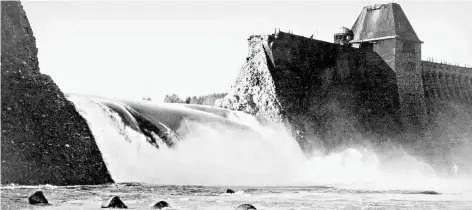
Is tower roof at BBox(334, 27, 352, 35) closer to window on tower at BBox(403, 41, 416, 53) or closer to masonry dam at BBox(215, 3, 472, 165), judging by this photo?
masonry dam at BBox(215, 3, 472, 165)

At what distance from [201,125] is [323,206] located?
17108mm

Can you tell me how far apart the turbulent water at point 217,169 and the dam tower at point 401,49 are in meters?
6.05

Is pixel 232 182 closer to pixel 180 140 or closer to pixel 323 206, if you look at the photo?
pixel 180 140

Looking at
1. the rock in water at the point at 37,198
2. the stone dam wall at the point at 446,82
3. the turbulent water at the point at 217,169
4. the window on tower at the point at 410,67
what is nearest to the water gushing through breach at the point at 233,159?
the turbulent water at the point at 217,169

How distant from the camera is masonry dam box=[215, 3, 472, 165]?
48344 millimetres

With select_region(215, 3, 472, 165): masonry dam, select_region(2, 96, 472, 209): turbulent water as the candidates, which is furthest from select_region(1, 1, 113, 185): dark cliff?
select_region(215, 3, 472, 165): masonry dam

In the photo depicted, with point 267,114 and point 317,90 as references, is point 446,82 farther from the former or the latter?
point 267,114

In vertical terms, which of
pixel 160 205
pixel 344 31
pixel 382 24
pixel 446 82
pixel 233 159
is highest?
pixel 382 24

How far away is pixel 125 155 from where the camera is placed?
3297cm

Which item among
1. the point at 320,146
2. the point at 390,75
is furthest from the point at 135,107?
the point at 390,75

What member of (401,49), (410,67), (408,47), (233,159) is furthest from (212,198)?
(408,47)

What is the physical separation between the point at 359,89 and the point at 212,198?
2999 centimetres

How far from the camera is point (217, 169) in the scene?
37969 millimetres

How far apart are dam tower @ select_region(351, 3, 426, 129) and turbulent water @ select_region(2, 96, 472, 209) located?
605 cm
